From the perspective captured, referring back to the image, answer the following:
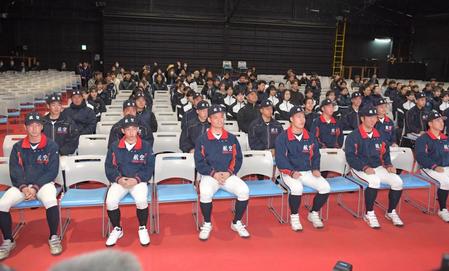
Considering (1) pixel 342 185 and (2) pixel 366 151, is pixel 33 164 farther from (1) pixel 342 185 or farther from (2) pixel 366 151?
(2) pixel 366 151

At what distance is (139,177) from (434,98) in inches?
366

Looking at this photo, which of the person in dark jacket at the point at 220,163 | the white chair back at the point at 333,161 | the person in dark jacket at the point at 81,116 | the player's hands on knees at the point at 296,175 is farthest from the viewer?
the person in dark jacket at the point at 81,116

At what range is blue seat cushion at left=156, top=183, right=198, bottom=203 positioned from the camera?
4.62 metres

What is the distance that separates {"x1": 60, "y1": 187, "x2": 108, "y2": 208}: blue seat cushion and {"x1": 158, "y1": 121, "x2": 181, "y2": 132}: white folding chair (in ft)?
9.28

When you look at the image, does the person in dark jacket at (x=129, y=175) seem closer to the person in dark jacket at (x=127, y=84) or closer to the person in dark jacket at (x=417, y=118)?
the person in dark jacket at (x=417, y=118)

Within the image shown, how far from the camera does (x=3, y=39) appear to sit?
22.0 metres

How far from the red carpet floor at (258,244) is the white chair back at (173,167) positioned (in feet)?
2.05

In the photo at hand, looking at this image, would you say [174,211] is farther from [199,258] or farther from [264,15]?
[264,15]

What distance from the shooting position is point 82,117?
7219 millimetres

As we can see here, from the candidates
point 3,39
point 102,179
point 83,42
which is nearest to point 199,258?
point 102,179

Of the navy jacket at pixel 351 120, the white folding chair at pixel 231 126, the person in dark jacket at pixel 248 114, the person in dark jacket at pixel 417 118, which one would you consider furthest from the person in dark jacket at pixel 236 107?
the person in dark jacket at pixel 417 118

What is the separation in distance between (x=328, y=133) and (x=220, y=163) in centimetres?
246

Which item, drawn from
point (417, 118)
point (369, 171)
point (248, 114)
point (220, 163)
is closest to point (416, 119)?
point (417, 118)

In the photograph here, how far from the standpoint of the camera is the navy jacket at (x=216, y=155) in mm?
5109
